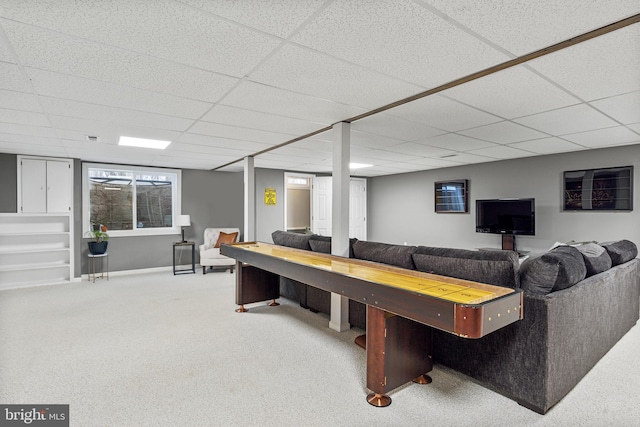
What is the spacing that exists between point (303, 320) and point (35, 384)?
7.55 feet

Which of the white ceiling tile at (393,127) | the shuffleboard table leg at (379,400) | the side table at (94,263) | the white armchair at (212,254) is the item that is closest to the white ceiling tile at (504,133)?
the white ceiling tile at (393,127)

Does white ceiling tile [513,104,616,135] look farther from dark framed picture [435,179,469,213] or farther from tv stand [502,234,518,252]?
dark framed picture [435,179,469,213]

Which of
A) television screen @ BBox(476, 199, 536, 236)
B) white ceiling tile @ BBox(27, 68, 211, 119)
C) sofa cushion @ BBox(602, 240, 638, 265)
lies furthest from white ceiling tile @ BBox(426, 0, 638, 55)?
television screen @ BBox(476, 199, 536, 236)

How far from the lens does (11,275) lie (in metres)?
5.19

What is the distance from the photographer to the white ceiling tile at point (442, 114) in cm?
273

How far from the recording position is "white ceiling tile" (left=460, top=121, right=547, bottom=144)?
11.4 ft

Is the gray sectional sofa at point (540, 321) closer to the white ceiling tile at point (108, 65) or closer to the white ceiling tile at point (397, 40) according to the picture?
the white ceiling tile at point (397, 40)

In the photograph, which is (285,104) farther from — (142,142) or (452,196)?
(452,196)

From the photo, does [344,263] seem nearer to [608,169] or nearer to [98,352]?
[98,352]

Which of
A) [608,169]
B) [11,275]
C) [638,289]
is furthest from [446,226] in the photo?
[11,275]

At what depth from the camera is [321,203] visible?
7.59 meters

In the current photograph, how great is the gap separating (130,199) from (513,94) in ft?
21.4

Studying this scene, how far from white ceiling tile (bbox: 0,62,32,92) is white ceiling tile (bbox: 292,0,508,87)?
5.90 ft

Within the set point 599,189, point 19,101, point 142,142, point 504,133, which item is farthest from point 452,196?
point 19,101
